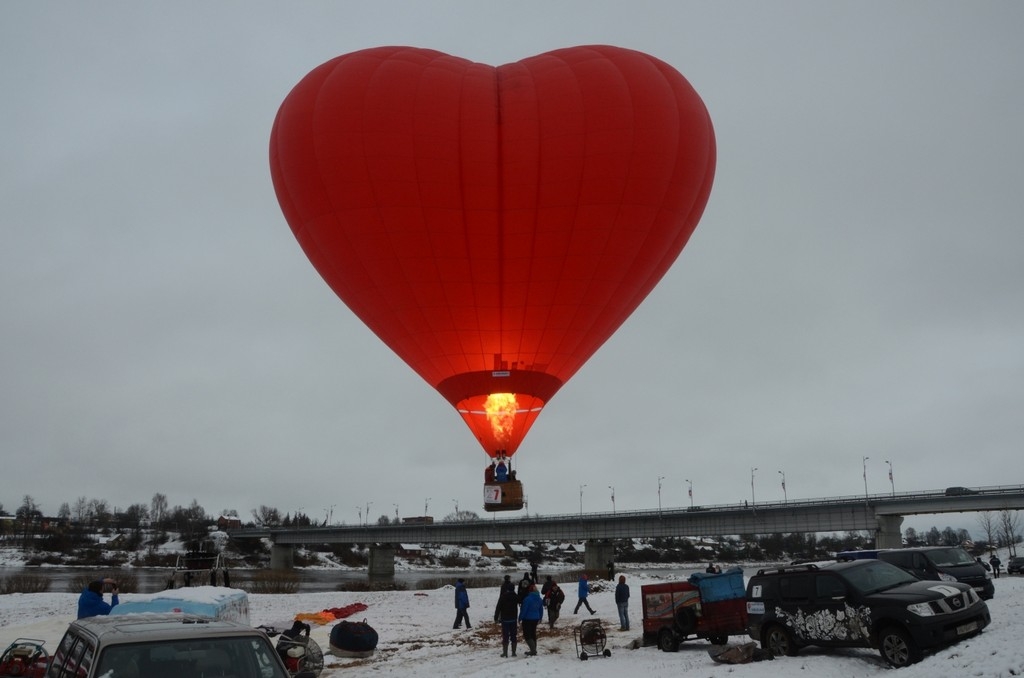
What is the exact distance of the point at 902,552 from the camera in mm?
18828

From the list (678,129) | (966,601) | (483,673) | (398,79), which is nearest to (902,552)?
(966,601)

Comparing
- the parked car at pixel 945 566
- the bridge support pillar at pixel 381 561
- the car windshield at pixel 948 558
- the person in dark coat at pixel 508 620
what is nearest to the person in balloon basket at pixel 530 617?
the person in dark coat at pixel 508 620

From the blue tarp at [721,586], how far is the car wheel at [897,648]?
15.1 ft

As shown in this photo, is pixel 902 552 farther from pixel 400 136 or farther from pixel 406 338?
pixel 400 136

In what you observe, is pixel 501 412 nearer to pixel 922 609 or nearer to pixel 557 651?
pixel 557 651

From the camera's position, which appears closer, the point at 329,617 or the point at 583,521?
the point at 329,617

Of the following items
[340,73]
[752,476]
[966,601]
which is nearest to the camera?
[966,601]

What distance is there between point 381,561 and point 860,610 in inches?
3649

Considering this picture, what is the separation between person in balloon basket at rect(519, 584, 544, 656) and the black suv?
4.79 meters

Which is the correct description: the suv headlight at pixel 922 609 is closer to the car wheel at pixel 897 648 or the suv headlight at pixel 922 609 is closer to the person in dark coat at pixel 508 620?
the car wheel at pixel 897 648

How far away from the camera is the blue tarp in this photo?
1625 cm

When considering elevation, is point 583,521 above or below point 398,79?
below

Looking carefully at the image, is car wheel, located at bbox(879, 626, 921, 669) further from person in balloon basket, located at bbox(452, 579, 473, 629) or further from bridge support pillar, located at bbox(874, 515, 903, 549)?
bridge support pillar, located at bbox(874, 515, 903, 549)

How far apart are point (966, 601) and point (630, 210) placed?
13.5 metres
